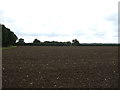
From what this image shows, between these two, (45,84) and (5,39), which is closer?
(45,84)

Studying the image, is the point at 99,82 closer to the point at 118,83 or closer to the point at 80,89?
the point at 118,83

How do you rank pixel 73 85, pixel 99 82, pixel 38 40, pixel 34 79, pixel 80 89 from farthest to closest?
pixel 38 40 → pixel 34 79 → pixel 99 82 → pixel 73 85 → pixel 80 89

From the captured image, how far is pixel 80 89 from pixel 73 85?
753 mm

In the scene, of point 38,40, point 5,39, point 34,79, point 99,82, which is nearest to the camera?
point 99,82

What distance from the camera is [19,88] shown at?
26.1 feet

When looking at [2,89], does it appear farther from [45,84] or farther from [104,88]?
[104,88]

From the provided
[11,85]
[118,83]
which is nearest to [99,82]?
[118,83]

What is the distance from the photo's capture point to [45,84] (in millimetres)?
8672

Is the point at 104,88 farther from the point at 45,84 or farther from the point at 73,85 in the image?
the point at 45,84

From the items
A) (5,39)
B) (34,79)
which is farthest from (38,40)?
(34,79)

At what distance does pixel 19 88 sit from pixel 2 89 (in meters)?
Answer: 0.72

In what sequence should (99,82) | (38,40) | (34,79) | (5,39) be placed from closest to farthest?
(99,82)
(34,79)
(5,39)
(38,40)

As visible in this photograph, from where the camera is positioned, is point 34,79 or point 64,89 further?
point 34,79

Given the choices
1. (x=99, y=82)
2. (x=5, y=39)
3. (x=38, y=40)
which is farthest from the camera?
(x=38, y=40)
